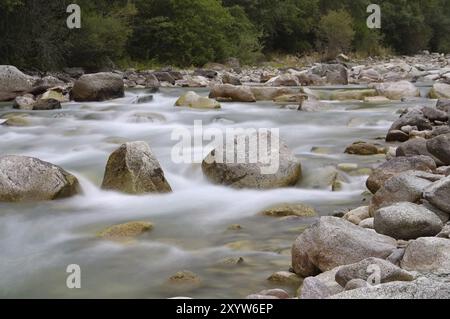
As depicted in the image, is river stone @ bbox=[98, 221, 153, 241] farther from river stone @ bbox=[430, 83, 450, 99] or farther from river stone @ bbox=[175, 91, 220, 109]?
river stone @ bbox=[430, 83, 450, 99]

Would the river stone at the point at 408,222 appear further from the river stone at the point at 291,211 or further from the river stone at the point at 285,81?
the river stone at the point at 285,81

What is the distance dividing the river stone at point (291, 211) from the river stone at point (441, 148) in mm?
1847

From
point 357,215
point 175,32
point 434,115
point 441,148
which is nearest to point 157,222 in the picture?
point 357,215

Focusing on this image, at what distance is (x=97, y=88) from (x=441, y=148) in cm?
1034

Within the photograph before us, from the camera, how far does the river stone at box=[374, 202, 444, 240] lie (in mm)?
4707

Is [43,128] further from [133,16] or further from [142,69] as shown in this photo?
[133,16]

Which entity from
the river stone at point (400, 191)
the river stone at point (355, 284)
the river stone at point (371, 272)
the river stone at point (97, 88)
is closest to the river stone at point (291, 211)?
the river stone at point (400, 191)

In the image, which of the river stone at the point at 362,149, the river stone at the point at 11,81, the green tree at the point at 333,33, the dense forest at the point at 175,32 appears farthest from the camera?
the green tree at the point at 333,33

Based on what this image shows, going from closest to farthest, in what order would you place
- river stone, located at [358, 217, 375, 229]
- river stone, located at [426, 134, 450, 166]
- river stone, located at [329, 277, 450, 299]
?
river stone, located at [329, 277, 450, 299] < river stone, located at [358, 217, 375, 229] < river stone, located at [426, 134, 450, 166]

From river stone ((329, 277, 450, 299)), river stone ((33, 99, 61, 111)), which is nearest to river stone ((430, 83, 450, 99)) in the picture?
river stone ((33, 99, 61, 111))

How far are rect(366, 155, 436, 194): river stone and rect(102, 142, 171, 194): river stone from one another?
8.14ft

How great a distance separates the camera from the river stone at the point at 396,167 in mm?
6488

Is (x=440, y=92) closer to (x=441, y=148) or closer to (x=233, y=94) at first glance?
(x=233, y=94)

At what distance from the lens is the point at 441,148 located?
23.0ft
